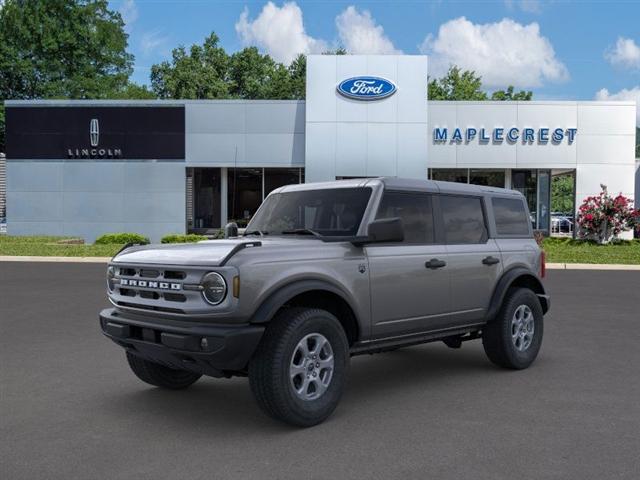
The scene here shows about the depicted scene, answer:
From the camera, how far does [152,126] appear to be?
92.4ft

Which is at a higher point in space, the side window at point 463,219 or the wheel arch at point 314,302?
the side window at point 463,219

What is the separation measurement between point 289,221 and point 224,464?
8.13 feet

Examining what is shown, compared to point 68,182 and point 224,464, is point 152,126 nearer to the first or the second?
point 68,182

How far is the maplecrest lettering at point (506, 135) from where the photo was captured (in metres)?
27.6

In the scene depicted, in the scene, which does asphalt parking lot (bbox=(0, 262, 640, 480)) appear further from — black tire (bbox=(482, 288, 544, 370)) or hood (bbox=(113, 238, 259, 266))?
hood (bbox=(113, 238, 259, 266))

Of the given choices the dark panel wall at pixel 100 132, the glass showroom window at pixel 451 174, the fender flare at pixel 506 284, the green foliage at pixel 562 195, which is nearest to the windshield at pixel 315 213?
the fender flare at pixel 506 284

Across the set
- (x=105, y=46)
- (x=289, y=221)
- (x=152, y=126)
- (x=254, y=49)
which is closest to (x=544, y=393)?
(x=289, y=221)

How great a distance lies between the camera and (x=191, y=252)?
476 cm

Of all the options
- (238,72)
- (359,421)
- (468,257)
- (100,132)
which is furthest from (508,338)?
Result: (238,72)

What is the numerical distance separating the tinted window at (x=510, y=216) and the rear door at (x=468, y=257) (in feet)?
0.94

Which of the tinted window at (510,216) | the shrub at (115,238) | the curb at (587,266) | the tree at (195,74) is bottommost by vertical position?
the curb at (587,266)

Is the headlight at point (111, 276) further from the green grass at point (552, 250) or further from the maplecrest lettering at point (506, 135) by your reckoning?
the maplecrest lettering at point (506, 135)

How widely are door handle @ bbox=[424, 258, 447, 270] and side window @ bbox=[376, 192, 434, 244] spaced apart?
0.21 m

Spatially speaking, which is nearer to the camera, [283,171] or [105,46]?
[283,171]
